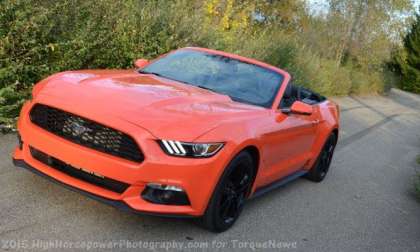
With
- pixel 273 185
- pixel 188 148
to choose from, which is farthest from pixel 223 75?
pixel 188 148

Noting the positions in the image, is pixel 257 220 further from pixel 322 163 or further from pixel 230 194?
pixel 322 163

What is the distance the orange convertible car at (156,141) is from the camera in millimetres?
4172

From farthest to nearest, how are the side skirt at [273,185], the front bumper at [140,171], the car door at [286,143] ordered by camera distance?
the side skirt at [273,185] < the car door at [286,143] < the front bumper at [140,171]

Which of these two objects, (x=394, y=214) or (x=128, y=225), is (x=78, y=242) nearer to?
(x=128, y=225)

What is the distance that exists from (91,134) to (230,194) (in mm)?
1308

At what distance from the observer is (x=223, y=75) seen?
237 inches

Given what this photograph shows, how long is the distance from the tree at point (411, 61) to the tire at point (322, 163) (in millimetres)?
39824

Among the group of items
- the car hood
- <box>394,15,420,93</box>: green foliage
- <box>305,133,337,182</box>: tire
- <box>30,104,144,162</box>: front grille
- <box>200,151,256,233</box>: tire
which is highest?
the car hood

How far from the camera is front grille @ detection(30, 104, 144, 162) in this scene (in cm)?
417

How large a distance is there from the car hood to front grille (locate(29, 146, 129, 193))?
420 millimetres

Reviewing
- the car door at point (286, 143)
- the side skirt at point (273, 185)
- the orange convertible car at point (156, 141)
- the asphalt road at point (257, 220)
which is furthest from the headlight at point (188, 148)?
the side skirt at point (273, 185)

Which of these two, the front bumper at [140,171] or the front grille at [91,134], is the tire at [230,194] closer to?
the front bumper at [140,171]

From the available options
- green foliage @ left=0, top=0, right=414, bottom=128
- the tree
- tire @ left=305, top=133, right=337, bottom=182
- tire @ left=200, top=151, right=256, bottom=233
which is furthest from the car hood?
the tree

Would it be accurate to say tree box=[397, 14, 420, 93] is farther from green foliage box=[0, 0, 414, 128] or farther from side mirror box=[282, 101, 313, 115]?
side mirror box=[282, 101, 313, 115]
